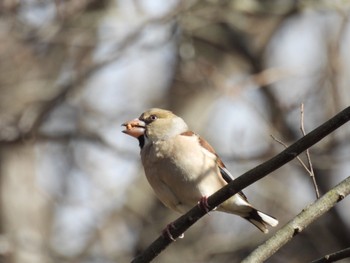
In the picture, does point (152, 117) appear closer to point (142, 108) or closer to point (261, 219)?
point (261, 219)

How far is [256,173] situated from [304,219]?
44cm

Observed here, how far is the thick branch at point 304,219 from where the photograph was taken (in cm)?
385

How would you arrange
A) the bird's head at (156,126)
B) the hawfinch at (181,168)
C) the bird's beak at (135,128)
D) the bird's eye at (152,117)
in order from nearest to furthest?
1. the hawfinch at (181,168)
2. the bird's head at (156,126)
3. the bird's beak at (135,128)
4. the bird's eye at (152,117)

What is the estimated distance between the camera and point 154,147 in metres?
5.19

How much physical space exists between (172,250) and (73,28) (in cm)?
331

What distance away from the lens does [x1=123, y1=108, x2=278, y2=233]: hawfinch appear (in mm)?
4988

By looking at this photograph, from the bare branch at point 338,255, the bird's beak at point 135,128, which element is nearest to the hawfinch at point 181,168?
the bird's beak at point 135,128

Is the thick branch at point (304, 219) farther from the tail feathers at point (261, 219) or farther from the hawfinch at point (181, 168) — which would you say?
the tail feathers at point (261, 219)

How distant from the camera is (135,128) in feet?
Result: 18.1

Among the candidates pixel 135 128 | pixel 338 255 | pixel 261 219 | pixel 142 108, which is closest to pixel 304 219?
pixel 338 255

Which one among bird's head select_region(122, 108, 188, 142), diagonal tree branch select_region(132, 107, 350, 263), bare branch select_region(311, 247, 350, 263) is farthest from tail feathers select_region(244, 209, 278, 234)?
bare branch select_region(311, 247, 350, 263)

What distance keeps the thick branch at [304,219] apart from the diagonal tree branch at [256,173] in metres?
0.33

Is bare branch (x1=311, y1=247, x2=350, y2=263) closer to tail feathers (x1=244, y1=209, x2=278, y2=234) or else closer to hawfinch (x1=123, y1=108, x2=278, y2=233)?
hawfinch (x1=123, y1=108, x2=278, y2=233)

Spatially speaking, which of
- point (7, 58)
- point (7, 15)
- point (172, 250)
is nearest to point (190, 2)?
point (7, 15)
